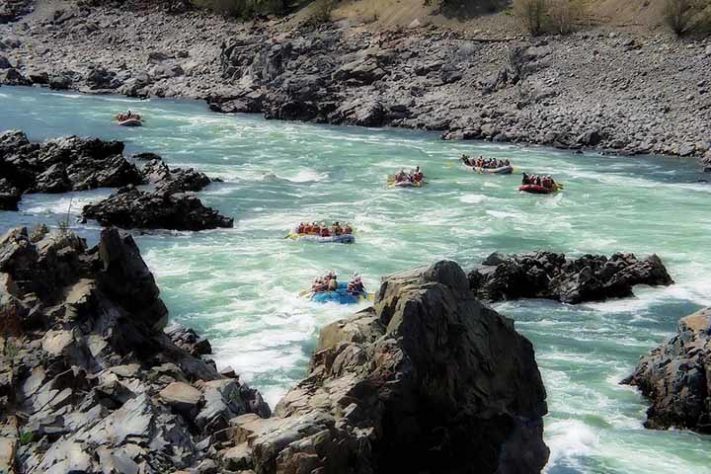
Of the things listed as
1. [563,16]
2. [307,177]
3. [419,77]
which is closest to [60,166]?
[307,177]

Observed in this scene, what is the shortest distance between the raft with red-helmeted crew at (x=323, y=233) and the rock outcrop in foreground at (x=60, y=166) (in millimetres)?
11262

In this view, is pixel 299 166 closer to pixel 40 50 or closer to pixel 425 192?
pixel 425 192

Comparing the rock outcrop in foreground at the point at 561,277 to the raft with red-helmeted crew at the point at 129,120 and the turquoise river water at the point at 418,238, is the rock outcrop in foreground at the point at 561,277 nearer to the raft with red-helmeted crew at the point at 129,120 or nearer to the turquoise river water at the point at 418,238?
the turquoise river water at the point at 418,238

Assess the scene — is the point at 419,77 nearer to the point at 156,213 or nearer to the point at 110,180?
the point at 110,180

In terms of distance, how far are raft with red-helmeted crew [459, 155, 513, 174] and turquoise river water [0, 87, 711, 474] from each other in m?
0.60

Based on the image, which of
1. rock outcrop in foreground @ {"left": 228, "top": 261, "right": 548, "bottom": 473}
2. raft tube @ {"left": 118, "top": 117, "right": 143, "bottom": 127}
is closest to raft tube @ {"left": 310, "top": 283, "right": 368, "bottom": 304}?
rock outcrop in foreground @ {"left": 228, "top": 261, "right": 548, "bottom": 473}

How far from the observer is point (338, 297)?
24203mm

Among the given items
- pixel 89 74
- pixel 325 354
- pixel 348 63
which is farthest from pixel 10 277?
pixel 89 74

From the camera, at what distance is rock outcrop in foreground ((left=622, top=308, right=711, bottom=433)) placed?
1702 centimetres

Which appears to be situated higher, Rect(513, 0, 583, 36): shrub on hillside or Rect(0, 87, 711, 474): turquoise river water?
Rect(513, 0, 583, 36): shrub on hillside

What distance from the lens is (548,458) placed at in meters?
14.9

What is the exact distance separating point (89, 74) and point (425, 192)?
48113 millimetres

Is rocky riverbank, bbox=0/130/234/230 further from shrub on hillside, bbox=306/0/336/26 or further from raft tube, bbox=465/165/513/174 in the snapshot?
shrub on hillside, bbox=306/0/336/26

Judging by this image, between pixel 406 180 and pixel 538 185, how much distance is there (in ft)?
19.5
